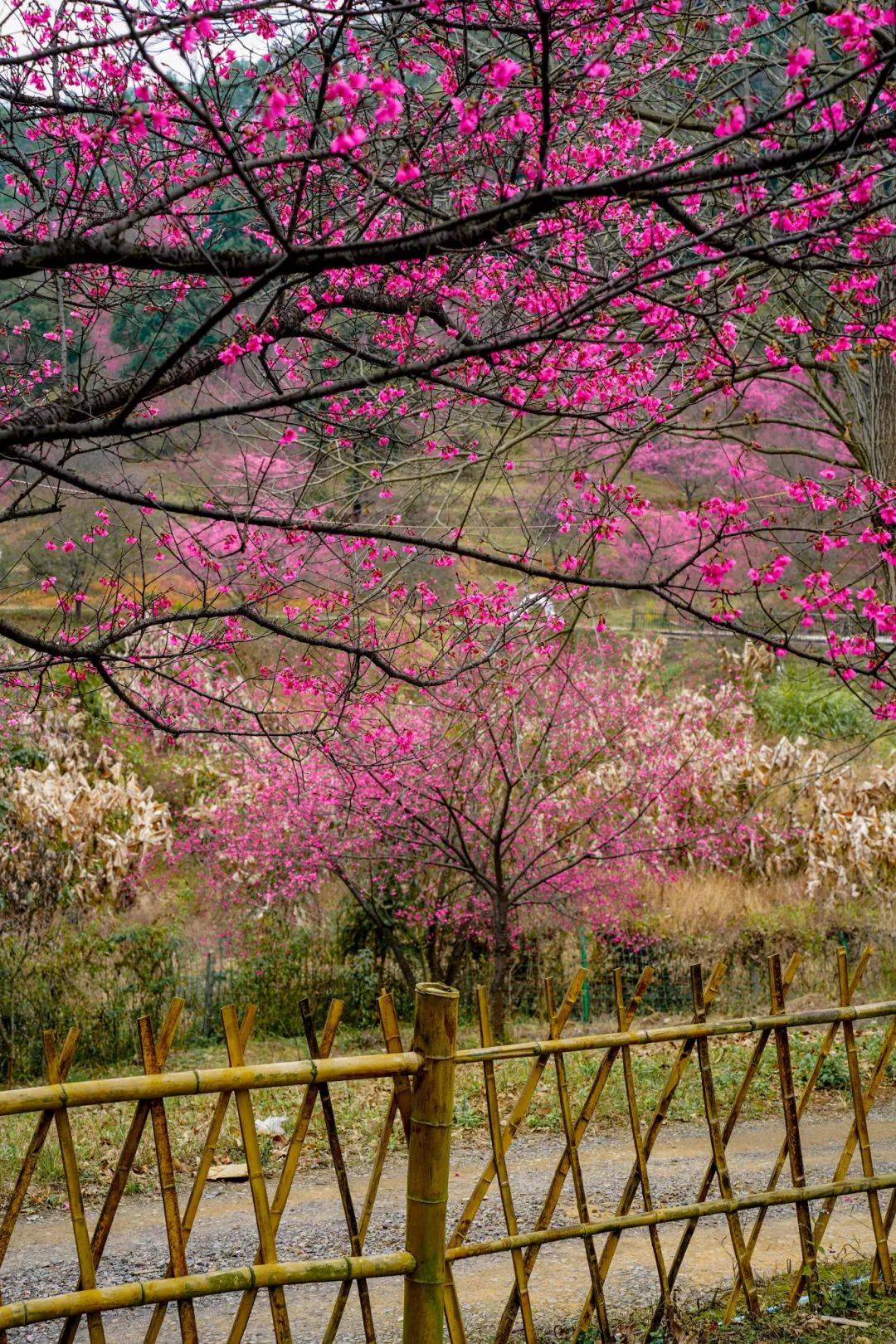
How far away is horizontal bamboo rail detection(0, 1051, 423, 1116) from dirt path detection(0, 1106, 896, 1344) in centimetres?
208

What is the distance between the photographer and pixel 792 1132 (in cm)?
393

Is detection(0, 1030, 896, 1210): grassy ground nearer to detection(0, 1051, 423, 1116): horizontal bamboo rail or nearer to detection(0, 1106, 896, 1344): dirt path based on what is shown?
detection(0, 1106, 896, 1344): dirt path

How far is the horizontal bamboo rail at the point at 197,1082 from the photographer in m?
2.53

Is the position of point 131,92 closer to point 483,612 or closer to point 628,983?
point 483,612

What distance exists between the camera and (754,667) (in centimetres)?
1778

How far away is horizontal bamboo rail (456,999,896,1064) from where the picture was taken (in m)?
3.37

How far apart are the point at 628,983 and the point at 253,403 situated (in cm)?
902

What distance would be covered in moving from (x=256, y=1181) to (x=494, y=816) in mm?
6618

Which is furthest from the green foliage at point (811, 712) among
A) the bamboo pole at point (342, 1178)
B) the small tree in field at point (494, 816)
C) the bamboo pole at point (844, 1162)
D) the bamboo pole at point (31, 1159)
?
the bamboo pole at point (31, 1159)

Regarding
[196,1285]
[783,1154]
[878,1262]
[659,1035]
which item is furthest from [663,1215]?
[196,1285]

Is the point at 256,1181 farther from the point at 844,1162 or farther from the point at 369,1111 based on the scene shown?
the point at 369,1111

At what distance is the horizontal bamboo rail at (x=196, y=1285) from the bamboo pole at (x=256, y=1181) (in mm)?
44

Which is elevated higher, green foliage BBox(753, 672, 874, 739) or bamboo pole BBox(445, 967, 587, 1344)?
green foliage BBox(753, 672, 874, 739)

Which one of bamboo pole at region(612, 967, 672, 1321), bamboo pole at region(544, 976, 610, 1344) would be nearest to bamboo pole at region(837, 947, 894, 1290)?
bamboo pole at region(612, 967, 672, 1321)
